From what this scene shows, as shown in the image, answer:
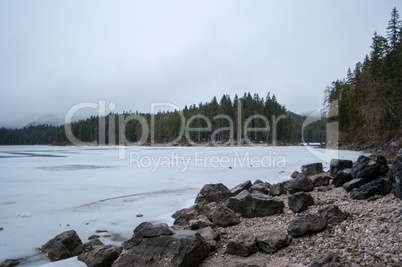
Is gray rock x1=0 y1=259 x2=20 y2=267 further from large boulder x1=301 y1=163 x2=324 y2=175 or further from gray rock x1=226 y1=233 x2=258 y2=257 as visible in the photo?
large boulder x1=301 y1=163 x2=324 y2=175

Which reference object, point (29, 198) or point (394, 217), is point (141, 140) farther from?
point (394, 217)

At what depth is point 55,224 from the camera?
666 centimetres

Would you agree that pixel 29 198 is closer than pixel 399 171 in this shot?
No

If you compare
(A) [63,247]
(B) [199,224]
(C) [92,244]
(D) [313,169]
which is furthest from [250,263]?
(D) [313,169]

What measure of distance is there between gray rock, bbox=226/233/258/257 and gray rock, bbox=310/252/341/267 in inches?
41.4

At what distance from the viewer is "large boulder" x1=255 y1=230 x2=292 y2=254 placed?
4348mm

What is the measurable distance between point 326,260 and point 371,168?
A: 5027 millimetres

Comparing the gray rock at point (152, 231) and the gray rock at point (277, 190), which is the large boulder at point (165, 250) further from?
the gray rock at point (277, 190)

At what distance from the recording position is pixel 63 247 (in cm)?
486

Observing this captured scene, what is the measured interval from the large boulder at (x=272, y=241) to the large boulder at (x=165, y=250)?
94 centimetres

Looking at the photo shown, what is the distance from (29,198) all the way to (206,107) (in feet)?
249

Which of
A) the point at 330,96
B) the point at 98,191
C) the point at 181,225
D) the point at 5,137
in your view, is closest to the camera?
the point at 181,225

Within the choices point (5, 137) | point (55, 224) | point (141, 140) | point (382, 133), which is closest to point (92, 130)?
point (141, 140)

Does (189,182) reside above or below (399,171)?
below
